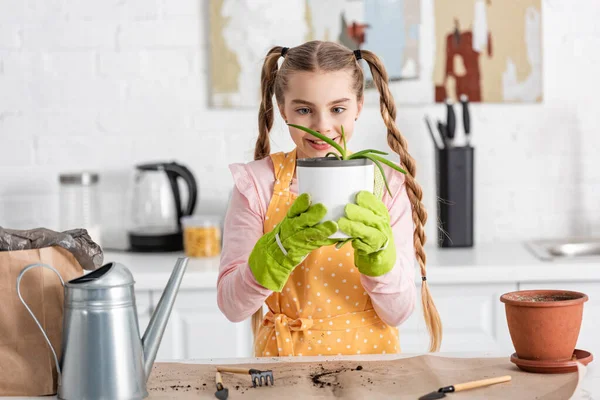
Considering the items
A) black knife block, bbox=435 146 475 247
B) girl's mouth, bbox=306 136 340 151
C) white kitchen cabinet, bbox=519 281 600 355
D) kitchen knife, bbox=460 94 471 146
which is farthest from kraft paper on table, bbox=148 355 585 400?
kitchen knife, bbox=460 94 471 146

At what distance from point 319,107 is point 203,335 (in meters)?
1.05

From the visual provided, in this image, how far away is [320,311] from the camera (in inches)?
61.2

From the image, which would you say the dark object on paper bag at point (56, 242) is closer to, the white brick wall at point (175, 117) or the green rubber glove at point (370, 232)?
the green rubber glove at point (370, 232)

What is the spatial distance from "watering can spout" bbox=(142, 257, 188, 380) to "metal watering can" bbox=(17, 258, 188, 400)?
4 centimetres

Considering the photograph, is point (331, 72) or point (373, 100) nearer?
point (331, 72)

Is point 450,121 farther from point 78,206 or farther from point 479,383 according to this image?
point 479,383

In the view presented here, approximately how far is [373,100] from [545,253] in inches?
29.2

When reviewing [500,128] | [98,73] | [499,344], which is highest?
[98,73]

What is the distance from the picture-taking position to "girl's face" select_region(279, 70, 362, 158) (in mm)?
1452

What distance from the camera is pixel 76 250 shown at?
1.20 metres

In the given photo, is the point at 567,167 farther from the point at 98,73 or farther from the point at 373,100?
the point at 98,73

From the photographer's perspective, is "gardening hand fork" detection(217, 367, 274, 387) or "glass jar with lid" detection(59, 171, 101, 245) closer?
"gardening hand fork" detection(217, 367, 274, 387)

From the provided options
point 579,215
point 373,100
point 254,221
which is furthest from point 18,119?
point 579,215

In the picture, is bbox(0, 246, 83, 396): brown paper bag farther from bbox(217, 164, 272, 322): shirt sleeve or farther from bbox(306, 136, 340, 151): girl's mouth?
bbox(306, 136, 340, 151): girl's mouth
